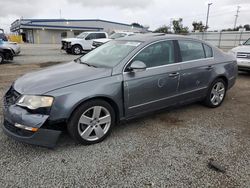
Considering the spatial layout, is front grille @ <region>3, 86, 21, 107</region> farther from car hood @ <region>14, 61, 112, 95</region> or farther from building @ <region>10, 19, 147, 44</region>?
building @ <region>10, 19, 147, 44</region>

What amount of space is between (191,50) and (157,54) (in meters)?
0.87

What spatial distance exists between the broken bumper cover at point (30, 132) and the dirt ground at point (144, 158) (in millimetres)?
267

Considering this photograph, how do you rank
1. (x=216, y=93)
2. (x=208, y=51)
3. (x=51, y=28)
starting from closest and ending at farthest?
1. (x=208, y=51)
2. (x=216, y=93)
3. (x=51, y=28)

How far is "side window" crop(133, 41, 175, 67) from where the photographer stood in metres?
3.46

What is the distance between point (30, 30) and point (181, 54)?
4491cm

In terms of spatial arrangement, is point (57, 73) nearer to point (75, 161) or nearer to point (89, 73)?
point (89, 73)

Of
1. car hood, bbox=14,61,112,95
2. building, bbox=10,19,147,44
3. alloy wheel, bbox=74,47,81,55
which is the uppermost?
building, bbox=10,19,147,44

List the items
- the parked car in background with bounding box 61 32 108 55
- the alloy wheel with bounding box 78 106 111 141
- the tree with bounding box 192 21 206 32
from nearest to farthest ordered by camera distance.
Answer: the alloy wheel with bounding box 78 106 111 141
the parked car in background with bounding box 61 32 108 55
the tree with bounding box 192 21 206 32

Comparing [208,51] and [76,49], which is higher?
[208,51]

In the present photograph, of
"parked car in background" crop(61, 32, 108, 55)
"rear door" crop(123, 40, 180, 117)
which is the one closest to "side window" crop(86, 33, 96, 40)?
"parked car in background" crop(61, 32, 108, 55)

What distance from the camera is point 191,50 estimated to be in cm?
409

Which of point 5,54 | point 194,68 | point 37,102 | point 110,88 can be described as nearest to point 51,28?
point 5,54

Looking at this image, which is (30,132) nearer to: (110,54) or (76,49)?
(110,54)

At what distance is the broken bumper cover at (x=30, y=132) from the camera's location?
103 inches
